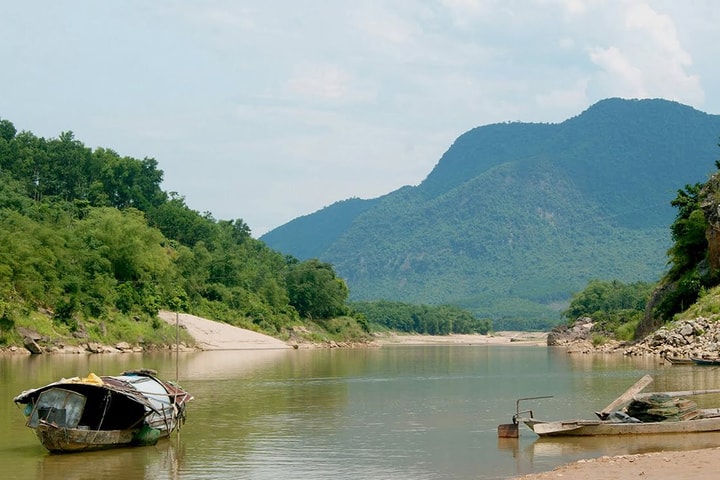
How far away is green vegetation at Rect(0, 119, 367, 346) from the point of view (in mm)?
79000

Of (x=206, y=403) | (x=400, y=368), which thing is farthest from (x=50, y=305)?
(x=206, y=403)

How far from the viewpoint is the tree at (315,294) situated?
441 feet

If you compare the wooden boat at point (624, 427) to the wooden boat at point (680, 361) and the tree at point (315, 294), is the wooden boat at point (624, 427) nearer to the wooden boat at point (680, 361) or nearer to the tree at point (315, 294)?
the wooden boat at point (680, 361)

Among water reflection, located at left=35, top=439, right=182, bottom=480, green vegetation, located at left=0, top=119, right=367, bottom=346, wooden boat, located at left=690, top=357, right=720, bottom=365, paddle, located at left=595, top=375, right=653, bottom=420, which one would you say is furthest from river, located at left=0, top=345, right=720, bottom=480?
green vegetation, located at left=0, top=119, right=367, bottom=346

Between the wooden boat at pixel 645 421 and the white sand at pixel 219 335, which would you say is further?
the white sand at pixel 219 335

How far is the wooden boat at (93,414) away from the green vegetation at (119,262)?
46.7 m

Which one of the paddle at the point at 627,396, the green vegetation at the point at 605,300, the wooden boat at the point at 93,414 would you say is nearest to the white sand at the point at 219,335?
the green vegetation at the point at 605,300

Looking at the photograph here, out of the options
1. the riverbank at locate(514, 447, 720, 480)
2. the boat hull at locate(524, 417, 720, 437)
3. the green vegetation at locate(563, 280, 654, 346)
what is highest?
the green vegetation at locate(563, 280, 654, 346)

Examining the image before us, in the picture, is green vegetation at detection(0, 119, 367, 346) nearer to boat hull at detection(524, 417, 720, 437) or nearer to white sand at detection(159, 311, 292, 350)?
white sand at detection(159, 311, 292, 350)

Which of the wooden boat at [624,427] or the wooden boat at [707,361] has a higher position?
the wooden boat at [707,361]

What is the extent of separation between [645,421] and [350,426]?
33.2ft

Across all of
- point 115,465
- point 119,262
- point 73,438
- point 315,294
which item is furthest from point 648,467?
point 315,294

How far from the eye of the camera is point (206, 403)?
3994 centimetres

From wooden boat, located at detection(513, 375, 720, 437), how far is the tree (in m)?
106
